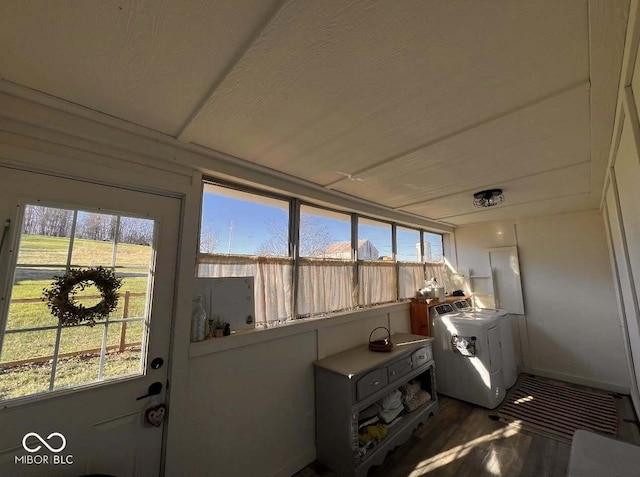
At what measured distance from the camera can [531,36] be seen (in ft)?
2.93

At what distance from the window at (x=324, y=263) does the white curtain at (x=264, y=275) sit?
162 millimetres

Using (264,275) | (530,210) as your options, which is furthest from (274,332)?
(530,210)

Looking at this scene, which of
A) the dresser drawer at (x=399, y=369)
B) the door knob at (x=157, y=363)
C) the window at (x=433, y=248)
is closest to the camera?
the door knob at (x=157, y=363)

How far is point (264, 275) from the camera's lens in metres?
2.11

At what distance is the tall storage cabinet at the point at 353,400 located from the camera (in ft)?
6.28

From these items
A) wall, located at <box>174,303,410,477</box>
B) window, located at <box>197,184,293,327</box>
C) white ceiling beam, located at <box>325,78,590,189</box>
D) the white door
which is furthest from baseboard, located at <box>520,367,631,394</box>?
the white door

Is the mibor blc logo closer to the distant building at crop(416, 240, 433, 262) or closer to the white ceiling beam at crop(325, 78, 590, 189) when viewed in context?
the white ceiling beam at crop(325, 78, 590, 189)

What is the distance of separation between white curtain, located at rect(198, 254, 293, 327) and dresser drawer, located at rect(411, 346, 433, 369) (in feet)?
4.60

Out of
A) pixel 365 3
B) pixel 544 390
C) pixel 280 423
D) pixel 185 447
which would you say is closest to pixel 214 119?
pixel 365 3

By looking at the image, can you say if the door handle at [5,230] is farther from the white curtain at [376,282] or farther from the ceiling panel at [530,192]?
the ceiling panel at [530,192]

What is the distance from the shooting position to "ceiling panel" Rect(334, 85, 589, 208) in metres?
1.35

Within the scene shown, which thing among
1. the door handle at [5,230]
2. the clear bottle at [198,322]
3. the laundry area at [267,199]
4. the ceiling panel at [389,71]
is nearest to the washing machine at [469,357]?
the laundry area at [267,199]

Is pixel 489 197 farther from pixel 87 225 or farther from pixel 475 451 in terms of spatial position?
pixel 87 225

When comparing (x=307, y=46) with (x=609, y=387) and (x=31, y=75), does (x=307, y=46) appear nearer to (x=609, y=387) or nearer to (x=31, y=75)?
(x=31, y=75)
